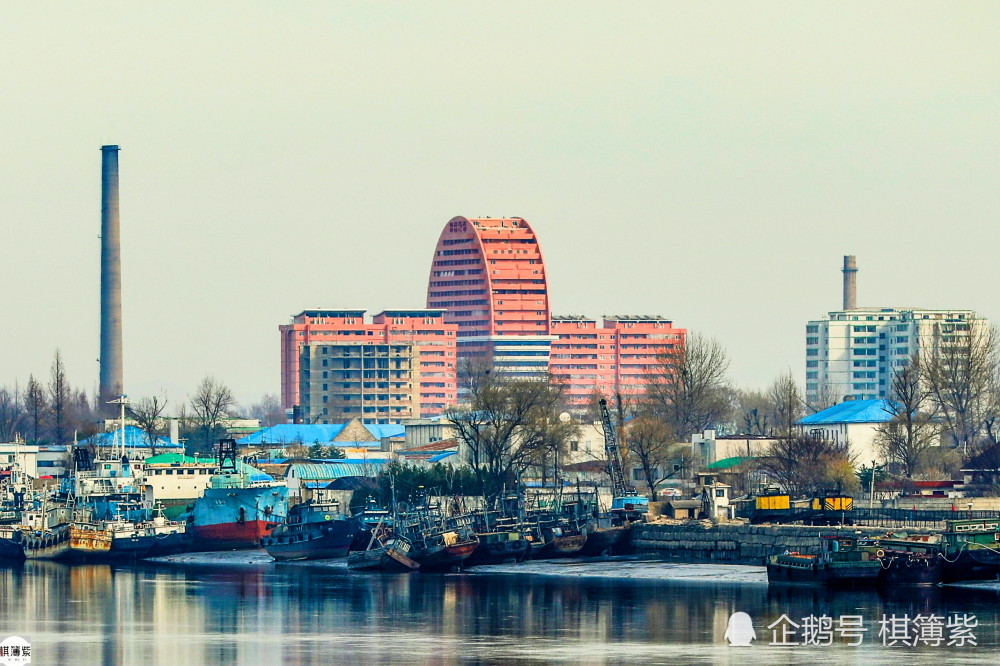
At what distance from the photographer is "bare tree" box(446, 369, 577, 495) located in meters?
147

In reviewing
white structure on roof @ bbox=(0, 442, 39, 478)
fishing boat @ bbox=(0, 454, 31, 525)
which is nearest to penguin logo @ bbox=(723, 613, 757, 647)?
fishing boat @ bbox=(0, 454, 31, 525)

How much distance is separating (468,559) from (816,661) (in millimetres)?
50181

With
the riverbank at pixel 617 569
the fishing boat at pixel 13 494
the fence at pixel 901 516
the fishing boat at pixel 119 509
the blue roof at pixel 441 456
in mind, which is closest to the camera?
the riverbank at pixel 617 569

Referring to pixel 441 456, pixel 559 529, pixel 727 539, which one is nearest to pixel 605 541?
pixel 559 529

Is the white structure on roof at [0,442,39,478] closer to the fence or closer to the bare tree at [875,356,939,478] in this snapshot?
the bare tree at [875,356,939,478]

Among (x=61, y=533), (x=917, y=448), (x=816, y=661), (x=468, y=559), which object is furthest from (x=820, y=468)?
(x=816, y=661)

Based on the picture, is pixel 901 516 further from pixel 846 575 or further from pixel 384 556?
pixel 384 556

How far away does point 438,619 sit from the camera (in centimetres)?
8156

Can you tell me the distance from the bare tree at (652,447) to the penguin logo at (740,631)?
66776 mm

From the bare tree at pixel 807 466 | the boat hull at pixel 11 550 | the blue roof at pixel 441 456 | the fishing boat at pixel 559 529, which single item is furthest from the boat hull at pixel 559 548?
Answer: the blue roof at pixel 441 456

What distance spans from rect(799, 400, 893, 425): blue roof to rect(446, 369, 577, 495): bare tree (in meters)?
21.4

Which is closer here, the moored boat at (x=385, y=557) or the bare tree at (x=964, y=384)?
the moored boat at (x=385, y=557)

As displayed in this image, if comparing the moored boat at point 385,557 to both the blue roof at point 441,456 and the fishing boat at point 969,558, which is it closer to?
the fishing boat at point 969,558

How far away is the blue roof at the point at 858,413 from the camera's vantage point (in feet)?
527
